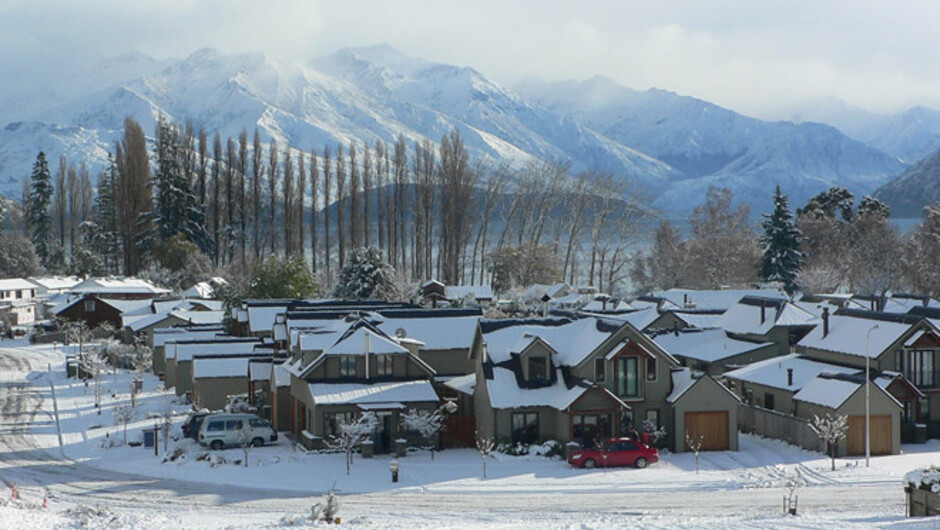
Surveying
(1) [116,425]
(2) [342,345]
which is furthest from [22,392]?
(2) [342,345]

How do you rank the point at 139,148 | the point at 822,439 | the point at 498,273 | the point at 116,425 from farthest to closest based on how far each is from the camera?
the point at 139,148, the point at 498,273, the point at 116,425, the point at 822,439

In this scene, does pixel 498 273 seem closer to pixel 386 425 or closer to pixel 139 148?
pixel 139 148

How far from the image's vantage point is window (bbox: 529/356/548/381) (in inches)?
1657

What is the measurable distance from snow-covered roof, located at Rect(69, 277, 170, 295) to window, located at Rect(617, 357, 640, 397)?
6476cm

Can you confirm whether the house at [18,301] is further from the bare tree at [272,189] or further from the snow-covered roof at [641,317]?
the snow-covered roof at [641,317]

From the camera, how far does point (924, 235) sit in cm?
9000

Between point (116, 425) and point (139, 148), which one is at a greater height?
point (139, 148)

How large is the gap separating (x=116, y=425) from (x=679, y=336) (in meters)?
27.9

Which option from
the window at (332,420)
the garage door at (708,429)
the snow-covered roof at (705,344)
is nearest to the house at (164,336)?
the snow-covered roof at (705,344)

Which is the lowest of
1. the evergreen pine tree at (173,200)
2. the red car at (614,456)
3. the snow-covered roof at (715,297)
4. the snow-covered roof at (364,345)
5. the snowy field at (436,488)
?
the snowy field at (436,488)

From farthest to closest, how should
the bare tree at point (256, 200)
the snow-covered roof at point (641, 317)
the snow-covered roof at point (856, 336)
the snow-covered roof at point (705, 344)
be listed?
1. the bare tree at point (256, 200)
2. the snow-covered roof at point (641, 317)
3. the snow-covered roof at point (705, 344)
4. the snow-covered roof at point (856, 336)

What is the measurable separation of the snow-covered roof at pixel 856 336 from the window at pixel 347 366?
1981 cm

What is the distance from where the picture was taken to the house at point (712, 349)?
177 ft

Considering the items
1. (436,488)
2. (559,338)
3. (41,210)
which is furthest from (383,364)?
(41,210)
